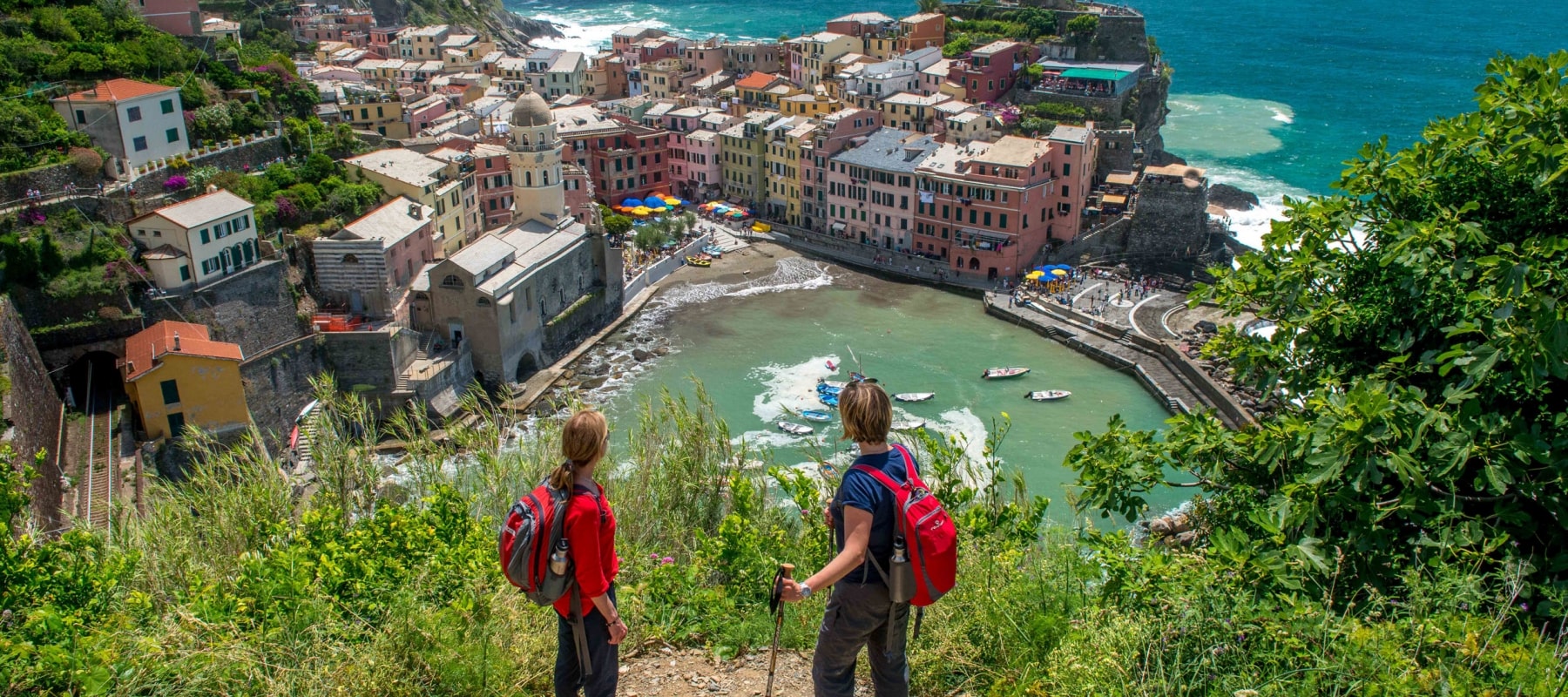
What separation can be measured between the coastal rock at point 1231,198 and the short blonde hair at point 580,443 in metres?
52.4

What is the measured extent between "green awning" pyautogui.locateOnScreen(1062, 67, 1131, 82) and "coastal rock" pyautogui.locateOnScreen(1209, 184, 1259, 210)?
807 cm

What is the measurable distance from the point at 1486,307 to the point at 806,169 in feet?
142

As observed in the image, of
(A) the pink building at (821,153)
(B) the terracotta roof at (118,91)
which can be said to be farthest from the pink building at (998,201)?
(B) the terracotta roof at (118,91)

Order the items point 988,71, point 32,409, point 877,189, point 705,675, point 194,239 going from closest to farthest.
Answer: point 705,675 < point 32,409 < point 194,239 < point 877,189 < point 988,71

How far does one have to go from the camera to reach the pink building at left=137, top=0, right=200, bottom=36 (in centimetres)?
4206

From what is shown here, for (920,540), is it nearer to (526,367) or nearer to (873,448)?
(873,448)

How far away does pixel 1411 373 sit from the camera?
766cm

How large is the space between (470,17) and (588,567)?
100952mm

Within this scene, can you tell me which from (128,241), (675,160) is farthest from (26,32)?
(675,160)

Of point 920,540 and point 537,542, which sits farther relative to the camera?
point 537,542

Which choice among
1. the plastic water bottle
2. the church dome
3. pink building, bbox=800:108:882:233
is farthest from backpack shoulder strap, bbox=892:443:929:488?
pink building, bbox=800:108:882:233

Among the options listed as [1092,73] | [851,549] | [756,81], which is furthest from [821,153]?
[851,549]

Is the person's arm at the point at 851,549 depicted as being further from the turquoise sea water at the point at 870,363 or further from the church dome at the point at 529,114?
the church dome at the point at 529,114

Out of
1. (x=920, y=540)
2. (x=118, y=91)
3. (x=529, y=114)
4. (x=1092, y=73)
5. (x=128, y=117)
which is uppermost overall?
(x=920, y=540)
